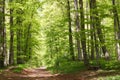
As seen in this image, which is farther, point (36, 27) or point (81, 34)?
point (36, 27)

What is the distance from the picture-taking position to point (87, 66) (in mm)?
17609

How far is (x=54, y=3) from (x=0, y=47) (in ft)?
38.6

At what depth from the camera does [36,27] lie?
34.8 m

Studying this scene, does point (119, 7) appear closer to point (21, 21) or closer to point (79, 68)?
point (79, 68)

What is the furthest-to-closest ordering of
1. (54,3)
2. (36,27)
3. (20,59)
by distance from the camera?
(36,27) → (20,59) → (54,3)

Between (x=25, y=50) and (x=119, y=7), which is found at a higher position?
(x=119, y=7)

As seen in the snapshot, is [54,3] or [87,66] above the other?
[54,3]

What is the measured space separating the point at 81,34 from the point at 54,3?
13718 mm

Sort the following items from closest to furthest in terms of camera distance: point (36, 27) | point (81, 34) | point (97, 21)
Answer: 1. point (97, 21)
2. point (81, 34)
3. point (36, 27)

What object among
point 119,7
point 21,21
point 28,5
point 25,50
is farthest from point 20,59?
point 119,7

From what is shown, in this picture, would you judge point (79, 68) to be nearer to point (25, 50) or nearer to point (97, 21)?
point (97, 21)

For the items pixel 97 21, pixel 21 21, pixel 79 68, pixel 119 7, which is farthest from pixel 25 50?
pixel 119 7

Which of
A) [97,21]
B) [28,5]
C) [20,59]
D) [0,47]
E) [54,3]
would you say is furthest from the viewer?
[20,59]

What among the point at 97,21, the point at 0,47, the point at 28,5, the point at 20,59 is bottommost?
the point at 20,59
